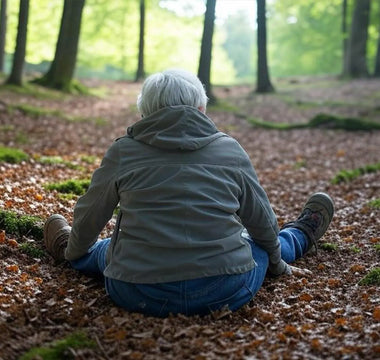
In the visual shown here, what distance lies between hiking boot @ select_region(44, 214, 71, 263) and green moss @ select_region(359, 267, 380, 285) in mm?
2352

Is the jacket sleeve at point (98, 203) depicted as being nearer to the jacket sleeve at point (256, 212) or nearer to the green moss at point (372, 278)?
the jacket sleeve at point (256, 212)

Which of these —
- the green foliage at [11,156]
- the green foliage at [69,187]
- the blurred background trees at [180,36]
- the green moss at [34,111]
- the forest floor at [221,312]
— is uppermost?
the blurred background trees at [180,36]

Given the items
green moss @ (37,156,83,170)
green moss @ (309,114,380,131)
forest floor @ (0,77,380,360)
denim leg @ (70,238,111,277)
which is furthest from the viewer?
green moss @ (309,114,380,131)

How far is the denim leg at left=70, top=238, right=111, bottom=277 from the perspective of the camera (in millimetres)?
4125

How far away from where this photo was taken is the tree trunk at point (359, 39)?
22.2 meters

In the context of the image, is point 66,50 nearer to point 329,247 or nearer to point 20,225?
point 20,225

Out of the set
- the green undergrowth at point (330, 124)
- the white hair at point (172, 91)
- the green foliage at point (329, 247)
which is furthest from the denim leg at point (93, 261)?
the green undergrowth at point (330, 124)

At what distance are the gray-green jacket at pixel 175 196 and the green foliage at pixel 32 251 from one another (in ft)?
4.02

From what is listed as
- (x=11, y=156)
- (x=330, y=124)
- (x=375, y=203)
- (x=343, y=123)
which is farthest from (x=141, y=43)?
(x=375, y=203)

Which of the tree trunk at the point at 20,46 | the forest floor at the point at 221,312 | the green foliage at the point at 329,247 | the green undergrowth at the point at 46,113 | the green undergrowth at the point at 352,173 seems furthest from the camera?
the tree trunk at the point at 20,46

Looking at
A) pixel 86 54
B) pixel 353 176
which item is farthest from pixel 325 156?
pixel 86 54

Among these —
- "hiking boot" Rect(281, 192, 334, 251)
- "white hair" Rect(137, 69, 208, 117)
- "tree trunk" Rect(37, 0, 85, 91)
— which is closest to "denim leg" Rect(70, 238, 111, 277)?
"white hair" Rect(137, 69, 208, 117)

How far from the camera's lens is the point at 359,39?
73.8 ft

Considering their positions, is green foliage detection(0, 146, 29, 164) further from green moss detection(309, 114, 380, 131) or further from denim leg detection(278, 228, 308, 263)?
green moss detection(309, 114, 380, 131)
